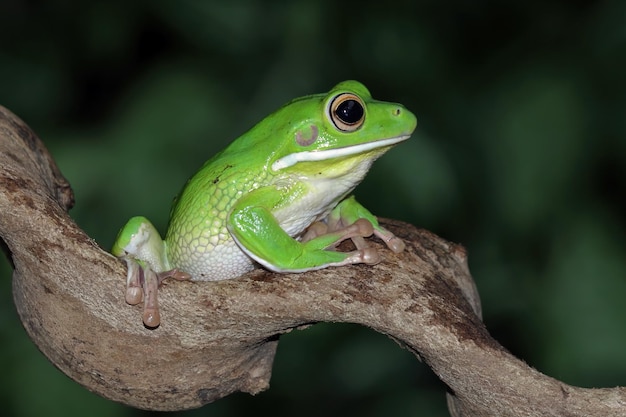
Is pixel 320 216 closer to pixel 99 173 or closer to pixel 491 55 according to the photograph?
pixel 99 173

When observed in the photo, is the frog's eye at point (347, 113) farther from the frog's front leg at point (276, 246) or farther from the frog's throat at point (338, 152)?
the frog's front leg at point (276, 246)

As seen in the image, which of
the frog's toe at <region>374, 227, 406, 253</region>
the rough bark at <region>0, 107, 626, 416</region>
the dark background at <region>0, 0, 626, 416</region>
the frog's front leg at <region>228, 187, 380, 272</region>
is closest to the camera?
the rough bark at <region>0, 107, 626, 416</region>

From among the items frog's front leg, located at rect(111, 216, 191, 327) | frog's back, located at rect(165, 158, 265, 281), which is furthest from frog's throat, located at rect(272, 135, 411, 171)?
frog's front leg, located at rect(111, 216, 191, 327)

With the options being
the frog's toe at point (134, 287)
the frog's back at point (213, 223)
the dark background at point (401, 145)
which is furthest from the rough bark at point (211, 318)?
the dark background at point (401, 145)

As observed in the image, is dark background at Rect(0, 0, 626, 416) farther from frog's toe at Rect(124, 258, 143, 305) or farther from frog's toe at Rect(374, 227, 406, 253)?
frog's toe at Rect(124, 258, 143, 305)

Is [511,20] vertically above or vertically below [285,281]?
above

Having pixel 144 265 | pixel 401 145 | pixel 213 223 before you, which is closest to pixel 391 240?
pixel 213 223

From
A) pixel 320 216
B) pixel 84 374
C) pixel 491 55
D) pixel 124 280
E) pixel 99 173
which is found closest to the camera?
pixel 124 280

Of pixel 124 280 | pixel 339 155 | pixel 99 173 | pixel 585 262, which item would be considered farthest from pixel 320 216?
pixel 585 262
